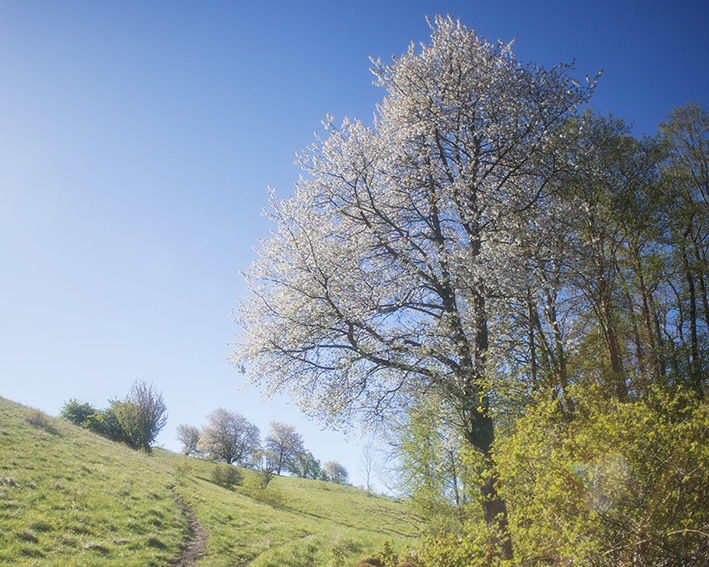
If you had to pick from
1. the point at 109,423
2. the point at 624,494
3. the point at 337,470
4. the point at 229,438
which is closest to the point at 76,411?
the point at 109,423

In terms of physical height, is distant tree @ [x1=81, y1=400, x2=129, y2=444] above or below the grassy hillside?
above

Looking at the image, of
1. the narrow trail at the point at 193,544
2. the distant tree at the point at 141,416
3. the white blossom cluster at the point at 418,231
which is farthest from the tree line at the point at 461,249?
the distant tree at the point at 141,416

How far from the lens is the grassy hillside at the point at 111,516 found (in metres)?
9.31

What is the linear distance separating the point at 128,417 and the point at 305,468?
41.1 metres

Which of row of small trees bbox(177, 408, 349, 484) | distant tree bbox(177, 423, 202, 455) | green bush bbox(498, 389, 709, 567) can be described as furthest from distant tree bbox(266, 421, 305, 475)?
green bush bbox(498, 389, 709, 567)

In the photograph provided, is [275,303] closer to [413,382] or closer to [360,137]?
[413,382]

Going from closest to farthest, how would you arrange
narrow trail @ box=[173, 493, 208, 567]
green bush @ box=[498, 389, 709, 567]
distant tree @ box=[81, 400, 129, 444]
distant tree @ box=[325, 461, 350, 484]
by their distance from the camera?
green bush @ box=[498, 389, 709, 567] < narrow trail @ box=[173, 493, 208, 567] < distant tree @ box=[81, 400, 129, 444] < distant tree @ box=[325, 461, 350, 484]

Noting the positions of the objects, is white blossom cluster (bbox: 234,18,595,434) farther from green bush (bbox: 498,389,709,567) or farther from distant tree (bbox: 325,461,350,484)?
distant tree (bbox: 325,461,350,484)

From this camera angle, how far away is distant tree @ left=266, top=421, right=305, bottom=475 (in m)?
66.6

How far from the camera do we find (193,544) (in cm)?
1276

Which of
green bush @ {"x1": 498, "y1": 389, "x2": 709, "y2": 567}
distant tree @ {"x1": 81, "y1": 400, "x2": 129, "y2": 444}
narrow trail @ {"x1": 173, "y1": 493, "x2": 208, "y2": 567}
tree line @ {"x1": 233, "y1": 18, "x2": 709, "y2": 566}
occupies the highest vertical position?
tree line @ {"x1": 233, "y1": 18, "x2": 709, "y2": 566}

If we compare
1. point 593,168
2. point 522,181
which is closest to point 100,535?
point 522,181

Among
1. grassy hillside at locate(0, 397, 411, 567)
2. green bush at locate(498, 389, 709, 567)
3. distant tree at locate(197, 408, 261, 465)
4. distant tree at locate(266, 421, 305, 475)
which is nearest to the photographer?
green bush at locate(498, 389, 709, 567)

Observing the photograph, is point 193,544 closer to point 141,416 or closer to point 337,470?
point 141,416
